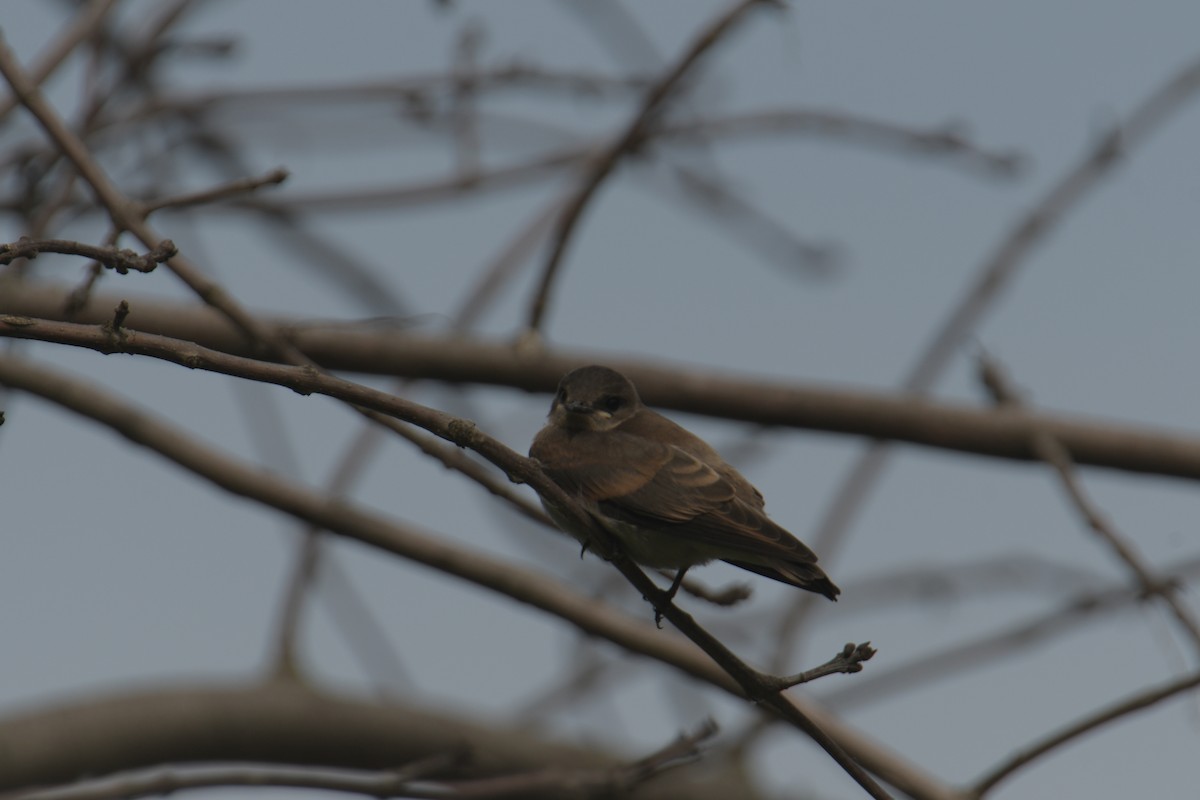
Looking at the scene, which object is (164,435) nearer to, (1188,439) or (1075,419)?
(1075,419)

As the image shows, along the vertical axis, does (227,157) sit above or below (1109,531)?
above

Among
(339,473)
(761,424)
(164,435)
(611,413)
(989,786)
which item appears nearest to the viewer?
(989,786)

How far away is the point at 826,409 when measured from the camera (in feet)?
20.6

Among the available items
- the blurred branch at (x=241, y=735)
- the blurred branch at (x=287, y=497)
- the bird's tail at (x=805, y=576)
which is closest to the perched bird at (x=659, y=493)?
the bird's tail at (x=805, y=576)

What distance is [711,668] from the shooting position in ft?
15.5

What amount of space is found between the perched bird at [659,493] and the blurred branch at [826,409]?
1.74 m

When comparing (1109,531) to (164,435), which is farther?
(164,435)

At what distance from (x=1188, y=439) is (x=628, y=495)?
350 cm

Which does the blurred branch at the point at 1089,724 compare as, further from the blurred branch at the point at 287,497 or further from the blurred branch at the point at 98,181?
the blurred branch at the point at 98,181

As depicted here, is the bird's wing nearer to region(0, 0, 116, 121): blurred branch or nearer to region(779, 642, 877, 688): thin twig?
region(779, 642, 877, 688): thin twig

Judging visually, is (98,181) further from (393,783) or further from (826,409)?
(826,409)

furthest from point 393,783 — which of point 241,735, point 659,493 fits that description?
point 241,735

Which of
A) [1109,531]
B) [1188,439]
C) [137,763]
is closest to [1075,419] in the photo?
[1188,439]

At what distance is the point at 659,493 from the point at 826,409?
261cm
